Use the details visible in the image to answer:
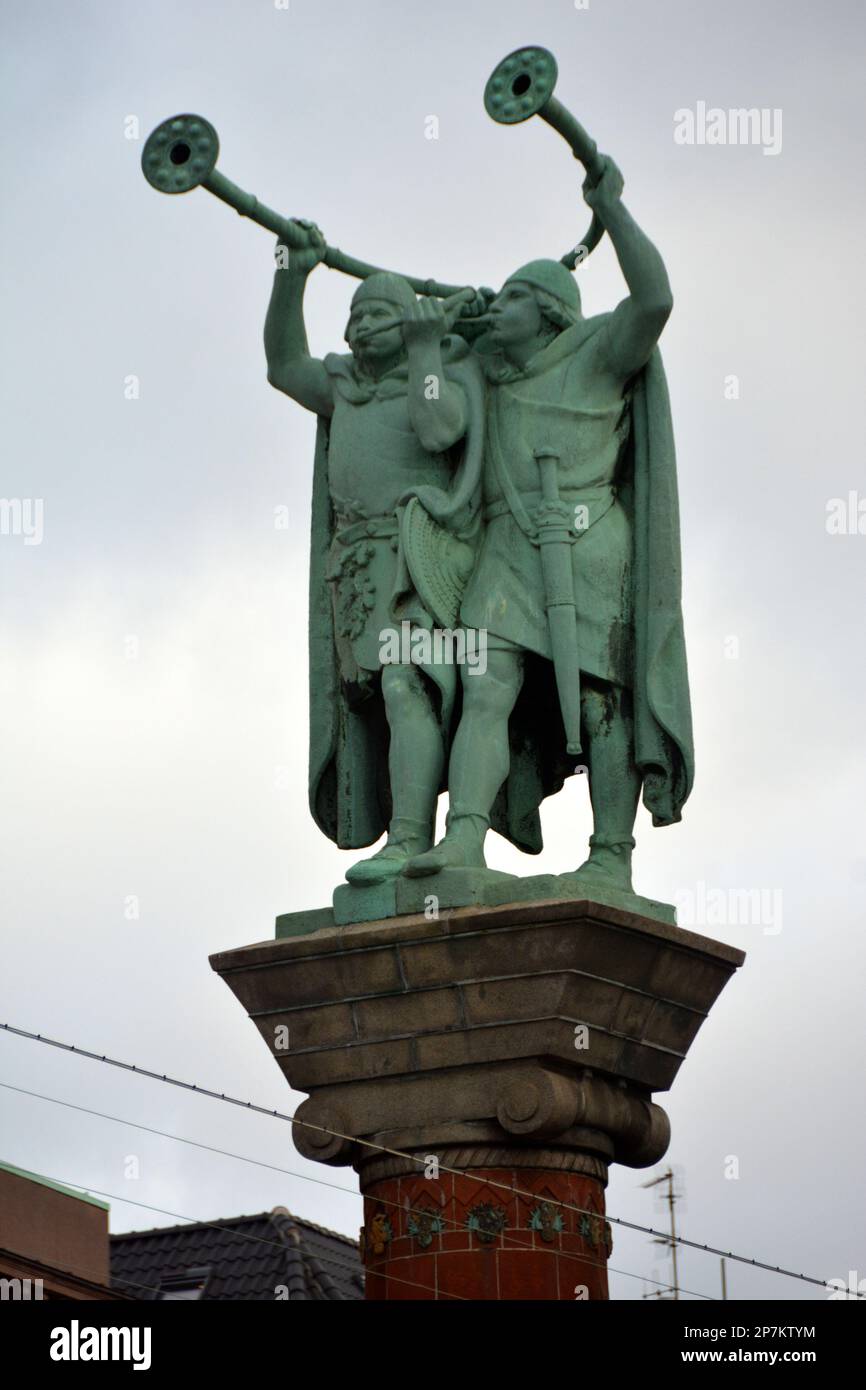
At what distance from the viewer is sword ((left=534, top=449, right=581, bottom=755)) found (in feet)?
62.5

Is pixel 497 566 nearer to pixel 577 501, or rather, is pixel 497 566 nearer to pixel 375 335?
pixel 577 501

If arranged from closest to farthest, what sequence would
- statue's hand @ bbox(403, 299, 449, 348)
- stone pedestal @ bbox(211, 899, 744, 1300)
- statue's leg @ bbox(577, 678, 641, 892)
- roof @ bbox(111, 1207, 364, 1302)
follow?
stone pedestal @ bbox(211, 899, 744, 1300) < statue's leg @ bbox(577, 678, 641, 892) < statue's hand @ bbox(403, 299, 449, 348) < roof @ bbox(111, 1207, 364, 1302)

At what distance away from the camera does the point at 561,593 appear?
19172 mm

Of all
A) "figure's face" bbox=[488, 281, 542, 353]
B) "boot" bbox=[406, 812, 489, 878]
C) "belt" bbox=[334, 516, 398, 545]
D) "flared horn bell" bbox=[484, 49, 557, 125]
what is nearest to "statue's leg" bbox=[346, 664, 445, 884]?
"boot" bbox=[406, 812, 489, 878]

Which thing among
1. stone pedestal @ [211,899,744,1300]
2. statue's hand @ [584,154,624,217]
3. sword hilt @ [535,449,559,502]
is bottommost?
stone pedestal @ [211,899,744,1300]

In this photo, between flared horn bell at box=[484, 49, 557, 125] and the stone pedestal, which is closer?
the stone pedestal

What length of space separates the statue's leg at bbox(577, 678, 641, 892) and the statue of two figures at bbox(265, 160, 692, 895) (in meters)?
0.01

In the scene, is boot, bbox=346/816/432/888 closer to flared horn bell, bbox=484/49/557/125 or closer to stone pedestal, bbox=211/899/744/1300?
stone pedestal, bbox=211/899/744/1300

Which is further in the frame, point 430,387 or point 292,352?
point 292,352

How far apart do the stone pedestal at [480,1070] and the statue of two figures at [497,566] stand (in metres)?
0.62

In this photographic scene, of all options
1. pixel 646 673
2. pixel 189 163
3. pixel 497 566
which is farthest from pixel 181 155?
pixel 646 673

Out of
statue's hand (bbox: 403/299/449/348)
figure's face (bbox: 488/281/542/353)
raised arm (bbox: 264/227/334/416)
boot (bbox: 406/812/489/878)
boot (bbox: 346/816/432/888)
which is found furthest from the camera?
raised arm (bbox: 264/227/334/416)

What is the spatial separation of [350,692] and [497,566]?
1261 mm

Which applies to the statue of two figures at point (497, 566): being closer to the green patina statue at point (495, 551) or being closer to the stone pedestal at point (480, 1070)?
the green patina statue at point (495, 551)
